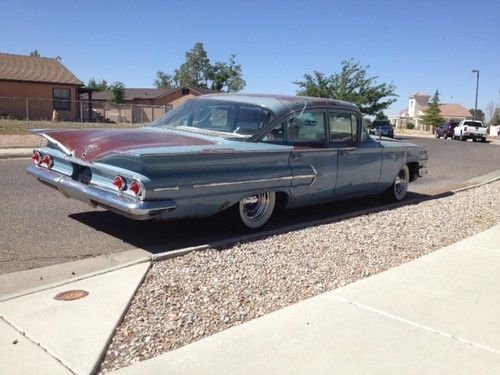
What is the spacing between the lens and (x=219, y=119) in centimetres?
675

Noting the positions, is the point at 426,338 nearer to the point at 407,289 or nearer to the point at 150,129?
the point at 407,289

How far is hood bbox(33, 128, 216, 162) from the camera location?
538 cm

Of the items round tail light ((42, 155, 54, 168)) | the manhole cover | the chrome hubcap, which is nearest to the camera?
the manhole cover

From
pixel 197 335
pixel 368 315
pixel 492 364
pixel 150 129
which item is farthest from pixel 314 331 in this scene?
pixel 150 129

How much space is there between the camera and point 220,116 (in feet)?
22.3

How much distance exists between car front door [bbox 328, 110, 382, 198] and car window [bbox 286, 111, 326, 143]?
20cm

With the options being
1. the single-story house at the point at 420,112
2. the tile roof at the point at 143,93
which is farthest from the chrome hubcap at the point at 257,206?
the single-story house at the point at 420,112

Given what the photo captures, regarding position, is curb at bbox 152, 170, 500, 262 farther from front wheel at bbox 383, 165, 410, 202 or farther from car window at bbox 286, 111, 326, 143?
car window at bbox 286, 111, 326, 143

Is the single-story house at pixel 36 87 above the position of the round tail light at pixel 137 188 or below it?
above

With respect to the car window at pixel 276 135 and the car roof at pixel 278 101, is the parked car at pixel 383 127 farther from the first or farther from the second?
the car window at pixel 276 135

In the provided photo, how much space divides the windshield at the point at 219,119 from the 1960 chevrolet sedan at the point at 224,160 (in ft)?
0.04

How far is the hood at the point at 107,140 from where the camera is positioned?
5.38m

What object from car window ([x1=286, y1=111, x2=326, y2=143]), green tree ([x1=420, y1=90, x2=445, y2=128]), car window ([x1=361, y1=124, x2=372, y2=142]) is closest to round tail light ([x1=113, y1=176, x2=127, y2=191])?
car window ([x1=286, y1=111, x2=326, y2=143])

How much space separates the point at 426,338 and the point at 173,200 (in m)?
2.62
